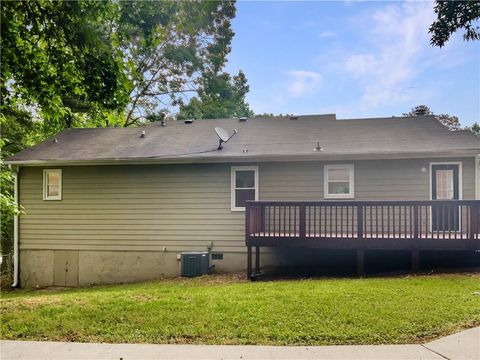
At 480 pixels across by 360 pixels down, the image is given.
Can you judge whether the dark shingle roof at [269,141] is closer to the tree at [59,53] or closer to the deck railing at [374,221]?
the deck railing at [374,221]

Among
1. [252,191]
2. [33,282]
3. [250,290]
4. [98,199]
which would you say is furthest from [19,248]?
[250,290]

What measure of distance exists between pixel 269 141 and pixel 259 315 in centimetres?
677

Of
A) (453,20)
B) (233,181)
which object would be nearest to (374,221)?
(233,181)

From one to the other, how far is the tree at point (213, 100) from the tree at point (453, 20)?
18.8 metres

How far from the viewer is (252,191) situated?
1065 cm

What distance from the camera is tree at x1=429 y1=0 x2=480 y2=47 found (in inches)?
158

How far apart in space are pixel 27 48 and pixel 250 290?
16.9ft

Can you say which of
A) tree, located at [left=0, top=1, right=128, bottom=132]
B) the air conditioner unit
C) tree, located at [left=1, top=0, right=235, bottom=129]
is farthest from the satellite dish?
tree, located at [left=0, top=1, right=128, bottom=132]

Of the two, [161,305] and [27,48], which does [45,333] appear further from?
[27,48]

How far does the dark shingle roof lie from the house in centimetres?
5

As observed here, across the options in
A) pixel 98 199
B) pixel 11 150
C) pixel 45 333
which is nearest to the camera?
pixel 45 333

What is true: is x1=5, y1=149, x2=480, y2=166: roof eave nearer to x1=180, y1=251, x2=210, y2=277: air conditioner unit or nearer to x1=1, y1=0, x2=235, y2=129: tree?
x1=180, y1=251, x2=210, y2=277: air conditioner unit

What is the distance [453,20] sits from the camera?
4.14 metres

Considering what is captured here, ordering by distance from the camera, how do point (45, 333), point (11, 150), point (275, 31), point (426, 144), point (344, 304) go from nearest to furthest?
1. point (45, 333)
2. point (344, 304)
3. point (275, 31)
4. point (426, 144)
5. point (11, 150)
